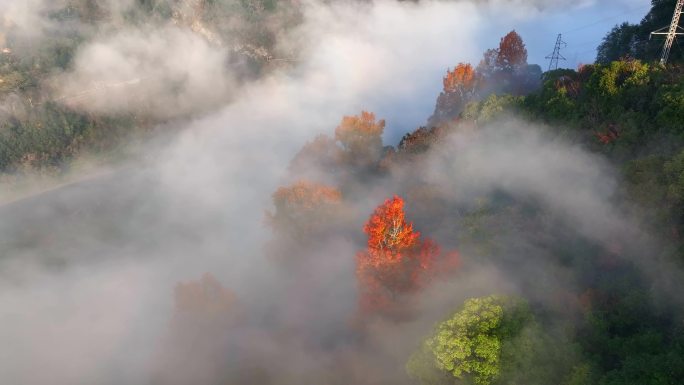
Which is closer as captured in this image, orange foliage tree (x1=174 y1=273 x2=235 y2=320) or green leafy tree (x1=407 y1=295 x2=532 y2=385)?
green leafy tree (x1=407 y1=295 x2=532 y2=385)

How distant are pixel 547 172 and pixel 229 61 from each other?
173m

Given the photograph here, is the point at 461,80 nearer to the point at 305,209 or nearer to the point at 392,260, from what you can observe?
the point at 305,209

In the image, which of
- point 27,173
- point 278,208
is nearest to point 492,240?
point 278,208

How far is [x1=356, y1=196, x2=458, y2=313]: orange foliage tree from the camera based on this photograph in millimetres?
40406

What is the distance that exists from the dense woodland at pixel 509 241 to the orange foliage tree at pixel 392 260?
0.42ft

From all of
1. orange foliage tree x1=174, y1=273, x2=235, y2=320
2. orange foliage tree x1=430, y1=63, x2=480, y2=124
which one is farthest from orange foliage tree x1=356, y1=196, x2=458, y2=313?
orange foliage tree x1=430, y1=63, x2=480, y2=124

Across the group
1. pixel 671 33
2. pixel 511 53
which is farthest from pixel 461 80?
pixel 671 33

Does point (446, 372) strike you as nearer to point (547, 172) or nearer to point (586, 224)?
point (586, 224)

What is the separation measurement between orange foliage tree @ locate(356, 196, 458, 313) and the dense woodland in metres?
0.13

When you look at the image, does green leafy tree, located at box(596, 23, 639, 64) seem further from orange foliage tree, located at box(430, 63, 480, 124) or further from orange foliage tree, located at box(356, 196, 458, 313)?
orange foliage tree, located at box(356, 196, 458, 313)

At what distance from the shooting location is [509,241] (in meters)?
39.2

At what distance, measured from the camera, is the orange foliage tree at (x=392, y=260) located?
40406 millimetres

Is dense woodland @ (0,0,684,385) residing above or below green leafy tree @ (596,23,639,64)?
below

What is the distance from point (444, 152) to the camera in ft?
188
